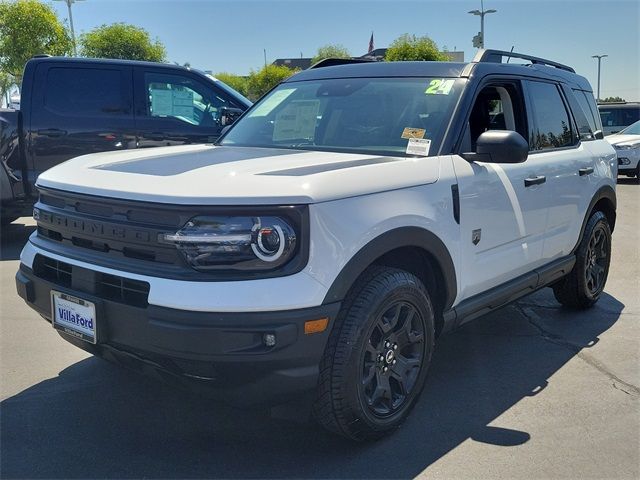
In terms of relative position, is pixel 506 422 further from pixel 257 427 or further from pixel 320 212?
pixel 320 212

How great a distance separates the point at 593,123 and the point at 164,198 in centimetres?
405

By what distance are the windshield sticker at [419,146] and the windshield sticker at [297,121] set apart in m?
0.71

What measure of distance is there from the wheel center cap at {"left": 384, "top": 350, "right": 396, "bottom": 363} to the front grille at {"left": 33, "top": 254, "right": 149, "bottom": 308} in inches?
45.1

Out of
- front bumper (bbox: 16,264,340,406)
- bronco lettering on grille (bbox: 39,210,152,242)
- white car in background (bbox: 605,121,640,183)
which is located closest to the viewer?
front bumper (bbox: 16,264,340,406)

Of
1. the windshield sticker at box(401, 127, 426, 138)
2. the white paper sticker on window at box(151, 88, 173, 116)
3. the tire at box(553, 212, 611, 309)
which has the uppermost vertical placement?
the white paper sticker on window at box(151, 88, 173, 116)

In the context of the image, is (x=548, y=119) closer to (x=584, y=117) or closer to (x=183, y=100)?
(x=584, y=117)

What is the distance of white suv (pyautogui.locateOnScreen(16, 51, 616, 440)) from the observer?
2.40m

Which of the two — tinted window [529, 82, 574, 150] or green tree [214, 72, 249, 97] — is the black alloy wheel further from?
green tree [214, 72, 249, 97]

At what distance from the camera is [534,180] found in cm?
388

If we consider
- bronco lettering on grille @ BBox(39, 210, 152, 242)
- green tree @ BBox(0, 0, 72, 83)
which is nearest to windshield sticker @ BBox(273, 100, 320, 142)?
bronco lettering on grille @ BBox(39, 210, 152, 242)

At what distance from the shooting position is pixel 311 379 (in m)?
2.49

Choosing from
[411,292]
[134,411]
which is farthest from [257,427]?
[411,292]

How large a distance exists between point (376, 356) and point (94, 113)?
5.35m

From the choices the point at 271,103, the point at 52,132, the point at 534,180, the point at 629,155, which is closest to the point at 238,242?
the point at 271,103
